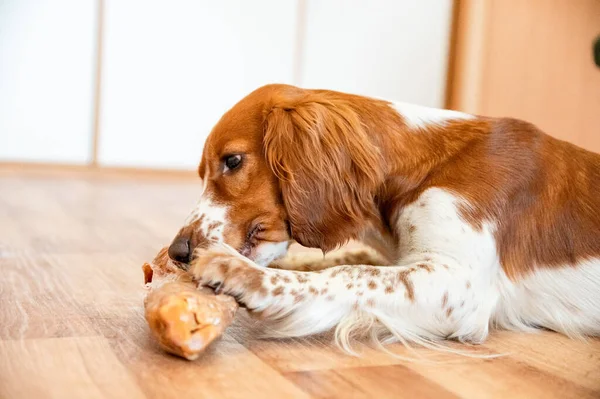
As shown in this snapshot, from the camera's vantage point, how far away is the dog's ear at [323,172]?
81.0 inches

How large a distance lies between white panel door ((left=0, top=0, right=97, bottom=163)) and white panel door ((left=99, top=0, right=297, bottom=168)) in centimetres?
13

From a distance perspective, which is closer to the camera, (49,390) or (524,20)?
(49,390)

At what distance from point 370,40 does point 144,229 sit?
297 centimetres

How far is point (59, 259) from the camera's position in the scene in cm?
271

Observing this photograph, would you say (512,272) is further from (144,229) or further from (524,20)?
(524,20)

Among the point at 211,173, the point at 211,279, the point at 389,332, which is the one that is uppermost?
the point at 211,173

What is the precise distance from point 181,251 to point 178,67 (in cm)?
355

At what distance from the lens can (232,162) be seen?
213 centimetres

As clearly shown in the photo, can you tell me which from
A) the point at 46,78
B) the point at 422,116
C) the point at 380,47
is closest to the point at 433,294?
the point at 422,116

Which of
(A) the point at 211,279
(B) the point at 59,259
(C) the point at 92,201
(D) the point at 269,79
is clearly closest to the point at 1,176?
(C) the point at 92,201

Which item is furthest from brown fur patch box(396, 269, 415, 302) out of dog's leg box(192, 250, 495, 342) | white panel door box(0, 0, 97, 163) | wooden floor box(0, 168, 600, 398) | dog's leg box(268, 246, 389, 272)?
white panel door box(0, 0, 97, 163)

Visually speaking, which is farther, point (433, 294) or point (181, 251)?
point (181, 251)

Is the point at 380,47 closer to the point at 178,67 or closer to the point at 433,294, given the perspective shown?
the point at 178,67

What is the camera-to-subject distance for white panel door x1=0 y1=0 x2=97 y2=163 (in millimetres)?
5023
